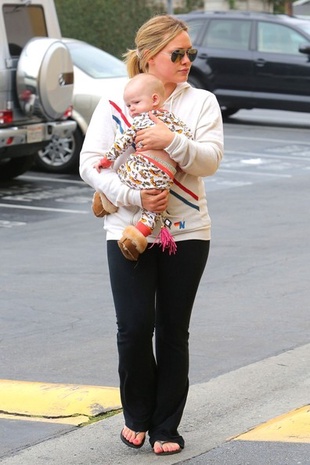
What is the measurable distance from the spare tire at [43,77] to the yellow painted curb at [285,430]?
898 cm

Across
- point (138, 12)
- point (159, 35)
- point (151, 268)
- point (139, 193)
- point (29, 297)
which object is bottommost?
point (138, 12)

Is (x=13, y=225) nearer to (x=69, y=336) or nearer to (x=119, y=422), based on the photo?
(x=69, y=336)

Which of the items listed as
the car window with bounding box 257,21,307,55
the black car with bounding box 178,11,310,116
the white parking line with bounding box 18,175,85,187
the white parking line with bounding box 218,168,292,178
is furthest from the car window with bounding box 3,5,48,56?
the car window with bounding box 257,21,307,55

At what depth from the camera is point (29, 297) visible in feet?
27.8

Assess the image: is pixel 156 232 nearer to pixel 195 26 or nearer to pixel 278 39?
pixel 278 39

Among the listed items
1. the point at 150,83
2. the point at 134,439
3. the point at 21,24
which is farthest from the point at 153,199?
the point at 21,24

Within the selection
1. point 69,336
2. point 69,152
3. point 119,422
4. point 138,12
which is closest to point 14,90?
point 69,152

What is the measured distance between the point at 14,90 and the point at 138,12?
1662cm

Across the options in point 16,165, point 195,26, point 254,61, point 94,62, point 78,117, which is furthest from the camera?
point 195,26

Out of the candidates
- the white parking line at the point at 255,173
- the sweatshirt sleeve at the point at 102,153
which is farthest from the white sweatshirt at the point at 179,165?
the white parking line at the point at 255,173

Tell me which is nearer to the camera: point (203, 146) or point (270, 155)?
point (203, 146)

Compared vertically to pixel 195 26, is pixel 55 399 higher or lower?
higher

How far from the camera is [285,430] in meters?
5.30

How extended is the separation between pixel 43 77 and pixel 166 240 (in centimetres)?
939
